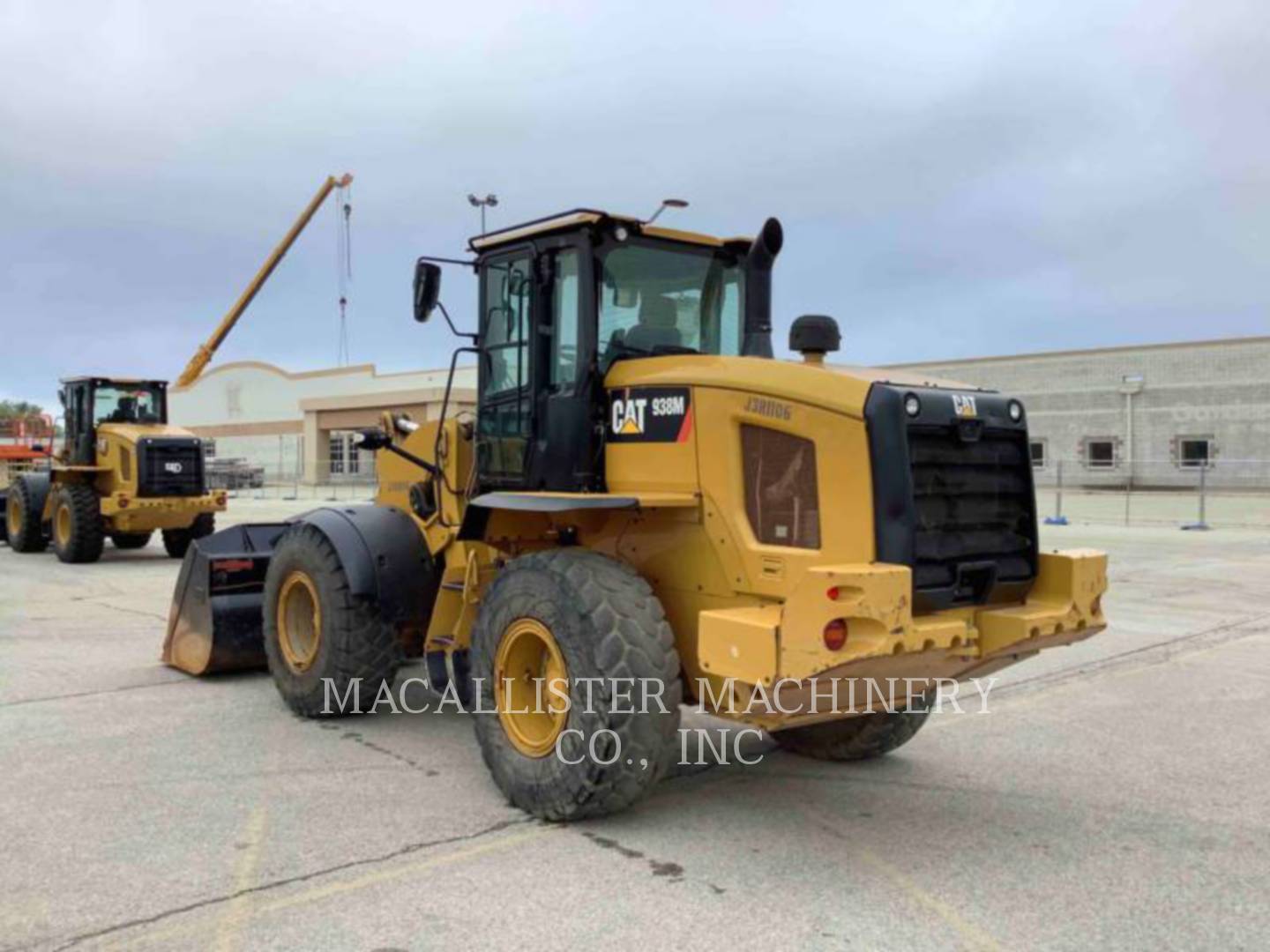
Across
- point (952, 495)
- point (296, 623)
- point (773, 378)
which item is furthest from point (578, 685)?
point (296, 623)

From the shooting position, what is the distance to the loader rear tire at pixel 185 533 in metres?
17.5

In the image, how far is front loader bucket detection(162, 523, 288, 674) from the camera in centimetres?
764

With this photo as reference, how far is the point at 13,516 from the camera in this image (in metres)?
19.0

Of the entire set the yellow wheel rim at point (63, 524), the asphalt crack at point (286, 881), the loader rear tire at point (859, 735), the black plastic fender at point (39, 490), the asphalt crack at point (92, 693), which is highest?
the black plastic fender at point (39, 490)

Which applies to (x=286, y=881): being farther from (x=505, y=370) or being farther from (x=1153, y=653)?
(x=1153, y=653)

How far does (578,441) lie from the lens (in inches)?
209

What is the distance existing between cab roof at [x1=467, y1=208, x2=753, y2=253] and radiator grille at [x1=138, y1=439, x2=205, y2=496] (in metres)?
12.3

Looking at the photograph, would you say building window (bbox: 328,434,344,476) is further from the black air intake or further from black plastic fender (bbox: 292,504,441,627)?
the black air intake

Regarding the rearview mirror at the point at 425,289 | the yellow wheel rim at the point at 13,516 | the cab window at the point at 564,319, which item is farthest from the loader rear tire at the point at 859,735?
the yellow wheel rim at the point at 13,516

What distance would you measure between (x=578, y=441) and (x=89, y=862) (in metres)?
2.72

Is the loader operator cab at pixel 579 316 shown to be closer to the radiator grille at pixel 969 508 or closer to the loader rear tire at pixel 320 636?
the loader rear tire at pixel 320 636

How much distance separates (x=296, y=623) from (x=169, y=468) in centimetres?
1113

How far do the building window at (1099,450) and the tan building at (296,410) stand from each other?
24.8 m

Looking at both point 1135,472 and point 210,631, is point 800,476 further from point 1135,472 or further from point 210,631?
point 1135,472
